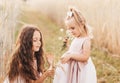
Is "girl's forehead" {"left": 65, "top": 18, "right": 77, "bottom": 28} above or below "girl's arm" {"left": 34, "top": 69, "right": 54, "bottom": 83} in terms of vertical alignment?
above

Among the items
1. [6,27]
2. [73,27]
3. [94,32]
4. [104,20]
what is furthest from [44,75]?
[94,32]

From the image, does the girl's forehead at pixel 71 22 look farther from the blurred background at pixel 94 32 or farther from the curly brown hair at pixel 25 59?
the blurred background at pixel 94 32

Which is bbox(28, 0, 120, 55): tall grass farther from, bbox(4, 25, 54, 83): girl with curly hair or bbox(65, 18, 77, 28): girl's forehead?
bbox(4, 25, 54, 83): girl with curly hair

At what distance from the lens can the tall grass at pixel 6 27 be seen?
483 cm

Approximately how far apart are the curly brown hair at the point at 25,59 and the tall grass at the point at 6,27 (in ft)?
1.88

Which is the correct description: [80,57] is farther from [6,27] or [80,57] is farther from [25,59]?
[6,27]

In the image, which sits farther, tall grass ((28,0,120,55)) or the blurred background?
tall grass ((28,0,120,55))

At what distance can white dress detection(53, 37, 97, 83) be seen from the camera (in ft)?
14.6

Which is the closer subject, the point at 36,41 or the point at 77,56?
the point at 36,41

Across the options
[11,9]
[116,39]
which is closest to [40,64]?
[11,9]

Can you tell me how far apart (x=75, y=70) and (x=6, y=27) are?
904mm

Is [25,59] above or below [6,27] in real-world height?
below

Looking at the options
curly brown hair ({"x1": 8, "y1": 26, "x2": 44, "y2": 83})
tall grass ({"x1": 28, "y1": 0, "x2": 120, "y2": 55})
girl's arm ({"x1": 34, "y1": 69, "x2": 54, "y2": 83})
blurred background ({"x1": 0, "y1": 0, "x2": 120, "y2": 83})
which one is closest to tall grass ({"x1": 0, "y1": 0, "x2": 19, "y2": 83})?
blurred background ({"x1": 0, "y1": 0, "x2": 120, "y2": 83})

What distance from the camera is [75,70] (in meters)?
4.46
